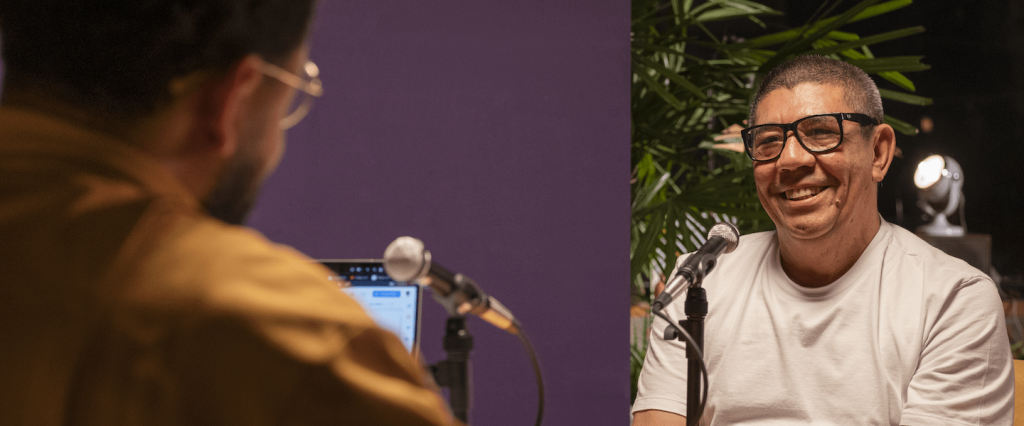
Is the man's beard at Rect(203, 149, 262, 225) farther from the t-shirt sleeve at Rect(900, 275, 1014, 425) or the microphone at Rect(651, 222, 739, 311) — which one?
the t-shirt sleeve at Rect(900, 275, 1014, 425)

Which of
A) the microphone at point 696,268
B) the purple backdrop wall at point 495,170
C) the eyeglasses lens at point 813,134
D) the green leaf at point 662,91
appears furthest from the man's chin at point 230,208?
the green leaf at point 662,91

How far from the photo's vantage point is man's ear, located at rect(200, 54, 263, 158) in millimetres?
531

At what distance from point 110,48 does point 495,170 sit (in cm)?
127

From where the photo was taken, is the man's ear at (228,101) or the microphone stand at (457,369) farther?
the microphone stand at (457,369)

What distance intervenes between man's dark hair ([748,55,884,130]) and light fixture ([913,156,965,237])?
4.08 m

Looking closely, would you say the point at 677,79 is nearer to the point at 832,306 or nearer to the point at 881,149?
the point at 881,149

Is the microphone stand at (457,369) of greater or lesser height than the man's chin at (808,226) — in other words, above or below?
below

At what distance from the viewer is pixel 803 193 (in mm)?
1634

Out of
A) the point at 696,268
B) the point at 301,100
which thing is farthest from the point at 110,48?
the point at 696,268

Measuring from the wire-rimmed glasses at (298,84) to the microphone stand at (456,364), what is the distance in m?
0.30

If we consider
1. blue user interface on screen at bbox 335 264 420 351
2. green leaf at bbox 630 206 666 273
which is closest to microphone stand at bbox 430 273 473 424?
blue user interface on screen at bbox 335 264 420 351

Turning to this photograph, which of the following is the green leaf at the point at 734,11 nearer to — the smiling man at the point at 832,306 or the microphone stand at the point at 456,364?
the smiling man at the point at 832,306

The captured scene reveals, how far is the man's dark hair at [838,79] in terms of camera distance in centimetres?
164

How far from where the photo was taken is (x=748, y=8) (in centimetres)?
264
